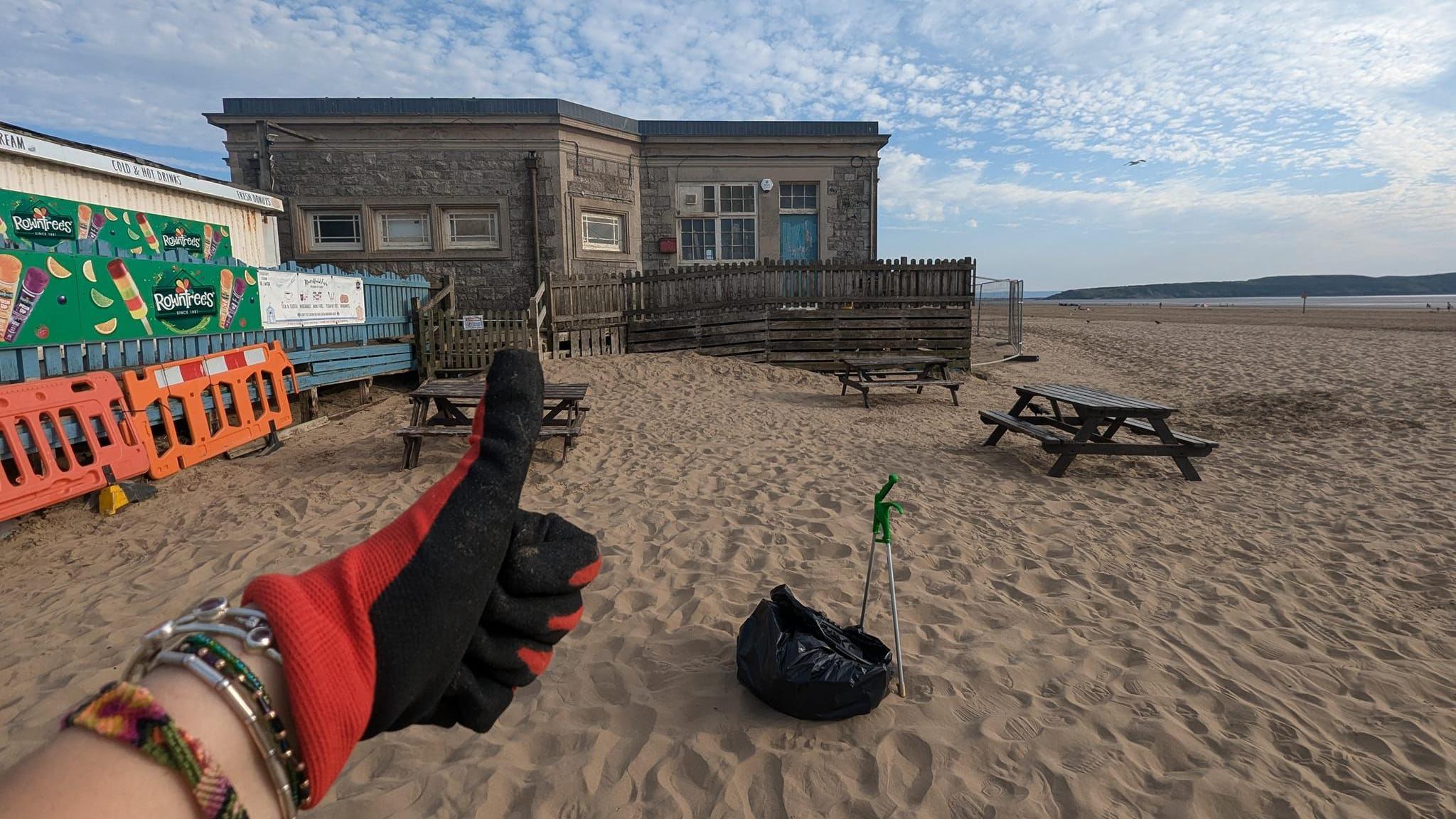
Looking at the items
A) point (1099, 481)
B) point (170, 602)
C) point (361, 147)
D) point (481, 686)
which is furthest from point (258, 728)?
point (361, 147)

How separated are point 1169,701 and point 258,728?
3436 millimetres

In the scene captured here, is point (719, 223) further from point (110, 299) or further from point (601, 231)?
point (110, 299)

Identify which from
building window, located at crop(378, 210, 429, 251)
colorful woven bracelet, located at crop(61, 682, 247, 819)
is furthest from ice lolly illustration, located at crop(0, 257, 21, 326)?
building window, located at crop(378, 210, 429, 251)

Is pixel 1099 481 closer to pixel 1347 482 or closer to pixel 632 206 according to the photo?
pixel 1347 482

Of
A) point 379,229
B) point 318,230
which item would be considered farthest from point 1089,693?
point 318,230

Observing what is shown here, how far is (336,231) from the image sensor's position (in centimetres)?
1539

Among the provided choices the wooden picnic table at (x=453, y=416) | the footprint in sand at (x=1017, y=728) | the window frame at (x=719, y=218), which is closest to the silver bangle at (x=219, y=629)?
the footprint in sand at (x=1017, y=728)

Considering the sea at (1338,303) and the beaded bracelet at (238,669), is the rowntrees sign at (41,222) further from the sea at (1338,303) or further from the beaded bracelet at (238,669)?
the sea at (1338,303)

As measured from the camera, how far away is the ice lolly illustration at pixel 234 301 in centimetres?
784

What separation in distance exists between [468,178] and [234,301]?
828 centimetres

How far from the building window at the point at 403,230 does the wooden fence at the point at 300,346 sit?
314 centimetres

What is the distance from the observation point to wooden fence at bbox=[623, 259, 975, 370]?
1362 centimetres

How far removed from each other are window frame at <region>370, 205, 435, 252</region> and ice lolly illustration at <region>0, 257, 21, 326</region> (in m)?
10.4

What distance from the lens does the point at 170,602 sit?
401cm
